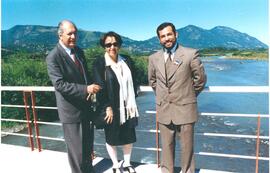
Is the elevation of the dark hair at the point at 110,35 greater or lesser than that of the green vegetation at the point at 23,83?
greater

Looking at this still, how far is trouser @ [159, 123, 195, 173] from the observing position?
8.46 feet

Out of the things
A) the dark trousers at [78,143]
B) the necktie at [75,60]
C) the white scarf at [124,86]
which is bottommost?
the dark trousers at [78,143]

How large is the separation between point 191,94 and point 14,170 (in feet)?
6.96

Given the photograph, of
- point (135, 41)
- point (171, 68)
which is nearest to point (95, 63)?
point (171, 68)

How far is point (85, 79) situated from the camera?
2.74 m

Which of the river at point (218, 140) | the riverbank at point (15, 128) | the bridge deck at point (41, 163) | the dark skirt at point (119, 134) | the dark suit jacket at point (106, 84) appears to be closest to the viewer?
the dark suit jacket at point (106, 84)

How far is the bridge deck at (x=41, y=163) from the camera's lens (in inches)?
126

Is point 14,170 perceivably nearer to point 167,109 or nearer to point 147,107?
point 167,109

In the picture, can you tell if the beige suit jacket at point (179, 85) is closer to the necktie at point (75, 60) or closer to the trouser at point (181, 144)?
the trouser at point (181, 144)

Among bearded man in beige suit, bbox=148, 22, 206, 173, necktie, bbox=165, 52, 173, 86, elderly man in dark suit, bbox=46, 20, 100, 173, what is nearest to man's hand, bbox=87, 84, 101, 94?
elderly man in dark suit, bbox=46, 20, 100, 173

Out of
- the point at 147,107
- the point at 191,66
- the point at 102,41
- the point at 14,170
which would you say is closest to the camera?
the point at 191,66

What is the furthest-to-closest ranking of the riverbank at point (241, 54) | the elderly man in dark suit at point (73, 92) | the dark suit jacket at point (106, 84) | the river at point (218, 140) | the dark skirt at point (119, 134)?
1. the riverbank at point (241, 54)
2. the river at point (218, 140)
3. the dark skirt at point (119, 134)
4. the dark suit jacket at point (106, 84)
5. the elderly man in dark suit at point (73, 92)

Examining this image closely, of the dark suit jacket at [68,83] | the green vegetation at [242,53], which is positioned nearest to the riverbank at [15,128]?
the dark suit jacket at [68,83]

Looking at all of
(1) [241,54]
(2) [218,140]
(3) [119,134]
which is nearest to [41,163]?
(3) [119,134]
